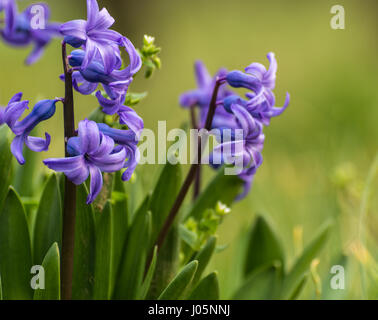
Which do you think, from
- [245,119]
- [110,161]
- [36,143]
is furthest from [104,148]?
[245,119]

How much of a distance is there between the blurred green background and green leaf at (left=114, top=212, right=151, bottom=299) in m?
0.43

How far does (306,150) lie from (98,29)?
2.90 m

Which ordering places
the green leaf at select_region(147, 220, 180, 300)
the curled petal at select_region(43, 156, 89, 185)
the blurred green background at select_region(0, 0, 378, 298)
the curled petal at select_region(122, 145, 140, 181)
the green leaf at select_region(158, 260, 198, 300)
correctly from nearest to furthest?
the curled petal at select_region(43, 156, 89, 185), the curled petal at select_region(122, 145, 140, 181), the green leaf at select_region(158, 260, 198, 300), the green leaf at select_region(147, 220, 180, 300), the blurred green background at select_region(0, 0, 378, 298)

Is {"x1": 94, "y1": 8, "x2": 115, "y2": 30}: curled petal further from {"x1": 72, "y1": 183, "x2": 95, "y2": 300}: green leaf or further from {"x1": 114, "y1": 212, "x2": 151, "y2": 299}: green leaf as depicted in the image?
{"x1": 114, "y1": 212, "x2": 151, "y2": 299}: green leaf

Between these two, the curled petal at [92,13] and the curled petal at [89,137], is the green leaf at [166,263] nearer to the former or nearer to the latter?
the curled petal at [89,137]

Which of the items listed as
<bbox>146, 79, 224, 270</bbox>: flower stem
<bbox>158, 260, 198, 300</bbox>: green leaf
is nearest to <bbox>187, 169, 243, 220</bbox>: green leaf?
<bbox>146, 79, 224, 270</bbox>: flower stem

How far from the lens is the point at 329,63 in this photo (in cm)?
495

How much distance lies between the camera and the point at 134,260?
1436 millimetres

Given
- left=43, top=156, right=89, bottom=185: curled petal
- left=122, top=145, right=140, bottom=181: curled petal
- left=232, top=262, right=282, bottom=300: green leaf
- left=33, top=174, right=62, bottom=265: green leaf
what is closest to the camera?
left=43, top=156, right=89, bottom=185: curled petal

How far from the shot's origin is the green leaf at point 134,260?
1403 mm

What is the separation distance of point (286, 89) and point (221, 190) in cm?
330

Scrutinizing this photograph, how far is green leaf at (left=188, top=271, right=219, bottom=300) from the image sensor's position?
135 centimetres

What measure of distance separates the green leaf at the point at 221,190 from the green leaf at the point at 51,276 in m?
0.54

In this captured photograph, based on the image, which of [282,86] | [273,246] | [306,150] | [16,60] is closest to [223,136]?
[273,246]
